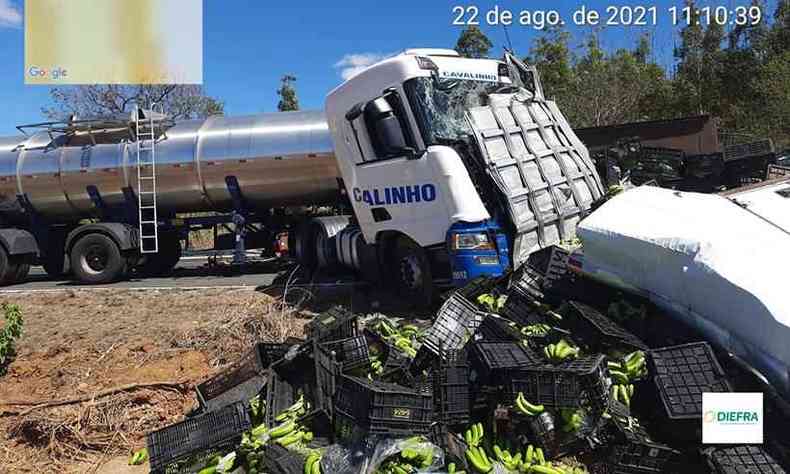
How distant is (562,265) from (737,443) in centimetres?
234

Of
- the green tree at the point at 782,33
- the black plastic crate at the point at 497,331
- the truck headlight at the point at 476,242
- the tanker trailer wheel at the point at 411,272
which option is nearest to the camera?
the black plastic crate at the point at 497,331

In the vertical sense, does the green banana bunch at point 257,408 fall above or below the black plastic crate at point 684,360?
below

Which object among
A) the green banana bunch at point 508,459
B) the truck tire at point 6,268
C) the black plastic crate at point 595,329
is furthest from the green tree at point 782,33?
the truck tire at point 6,268

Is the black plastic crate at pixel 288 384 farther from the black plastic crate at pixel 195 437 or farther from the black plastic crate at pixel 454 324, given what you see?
the black plastic crate at pixel 454 324

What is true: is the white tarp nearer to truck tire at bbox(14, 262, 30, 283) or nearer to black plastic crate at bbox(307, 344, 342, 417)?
black plastic crate at bbox(307, 344, 342, 417)

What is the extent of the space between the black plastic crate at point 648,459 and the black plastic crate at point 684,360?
0.45 metres

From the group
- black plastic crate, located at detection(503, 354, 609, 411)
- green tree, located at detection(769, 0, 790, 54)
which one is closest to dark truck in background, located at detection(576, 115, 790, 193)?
black plastic crate, located at detection(503, 354, 609, 411)

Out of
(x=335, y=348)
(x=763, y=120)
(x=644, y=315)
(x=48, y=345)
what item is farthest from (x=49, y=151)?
(x=763, y=120)

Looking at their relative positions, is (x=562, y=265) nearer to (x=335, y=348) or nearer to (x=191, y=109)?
(x=335, y=348)

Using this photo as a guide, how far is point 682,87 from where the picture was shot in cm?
2344

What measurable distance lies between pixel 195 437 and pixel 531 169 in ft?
14.3

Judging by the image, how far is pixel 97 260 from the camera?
11.2 metres

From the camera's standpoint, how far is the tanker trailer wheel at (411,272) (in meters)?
6.39

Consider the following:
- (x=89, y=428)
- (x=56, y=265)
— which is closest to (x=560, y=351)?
(x=89, y=428)
